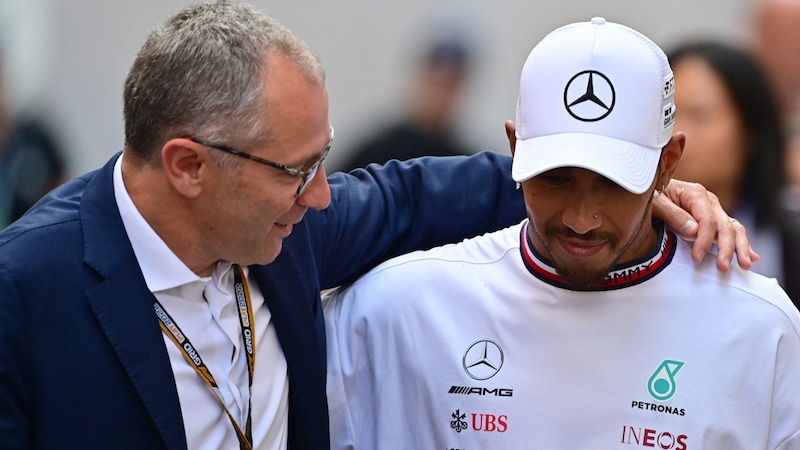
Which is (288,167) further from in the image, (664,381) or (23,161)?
(23,161)

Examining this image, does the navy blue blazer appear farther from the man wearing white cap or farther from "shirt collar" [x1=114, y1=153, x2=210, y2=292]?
the man wearing white cap

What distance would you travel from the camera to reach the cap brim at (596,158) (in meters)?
2.16

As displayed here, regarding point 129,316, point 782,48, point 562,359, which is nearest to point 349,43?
point 782,48

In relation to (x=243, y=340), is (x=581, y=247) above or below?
above

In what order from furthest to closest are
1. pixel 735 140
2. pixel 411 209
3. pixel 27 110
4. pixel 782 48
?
pixel 27 110, pixel 782 48, pixel 735 140, pixel 411 209

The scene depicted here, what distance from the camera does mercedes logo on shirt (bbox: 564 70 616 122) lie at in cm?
222

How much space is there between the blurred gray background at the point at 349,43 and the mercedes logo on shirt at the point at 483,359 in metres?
2.36

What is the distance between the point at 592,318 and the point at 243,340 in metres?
0.71

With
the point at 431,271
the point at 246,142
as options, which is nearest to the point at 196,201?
the point at 246,142

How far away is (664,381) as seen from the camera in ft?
7.45

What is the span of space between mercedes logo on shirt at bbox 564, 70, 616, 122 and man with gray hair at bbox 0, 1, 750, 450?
31 centimetres

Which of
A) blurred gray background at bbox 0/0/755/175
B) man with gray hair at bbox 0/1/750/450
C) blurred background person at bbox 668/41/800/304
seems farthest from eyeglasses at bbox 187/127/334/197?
blurred gray background at bbox 0/0/755/175

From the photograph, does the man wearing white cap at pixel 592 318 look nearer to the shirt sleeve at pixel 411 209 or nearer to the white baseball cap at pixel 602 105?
the white baseball cap at pixel 602 105

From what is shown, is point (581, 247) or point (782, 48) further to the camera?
point (782, 48)
